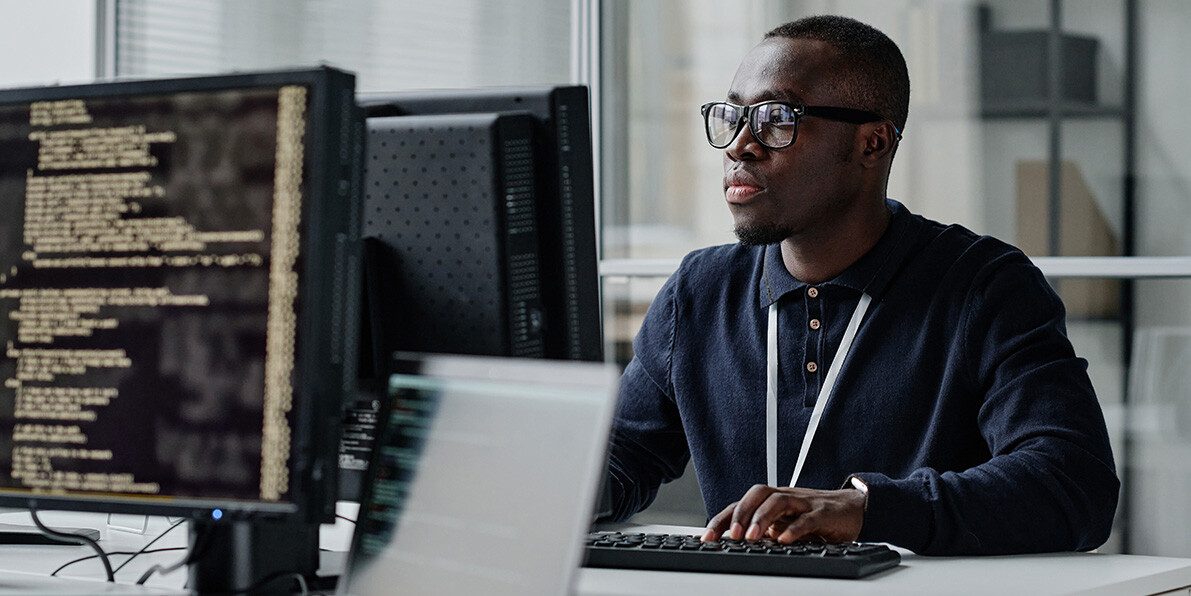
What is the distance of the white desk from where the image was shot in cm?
108

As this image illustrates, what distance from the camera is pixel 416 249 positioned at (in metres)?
1.22

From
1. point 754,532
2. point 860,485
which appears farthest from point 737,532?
point 860,485

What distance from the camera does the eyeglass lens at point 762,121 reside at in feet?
6.12

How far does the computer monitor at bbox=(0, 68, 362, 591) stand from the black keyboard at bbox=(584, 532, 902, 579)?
32 centimetres

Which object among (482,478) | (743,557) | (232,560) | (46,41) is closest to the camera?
(482,478)

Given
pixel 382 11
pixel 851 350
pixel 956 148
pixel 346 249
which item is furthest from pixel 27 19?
pixel 346 249

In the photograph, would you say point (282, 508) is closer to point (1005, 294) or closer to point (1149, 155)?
point (1005, 294)

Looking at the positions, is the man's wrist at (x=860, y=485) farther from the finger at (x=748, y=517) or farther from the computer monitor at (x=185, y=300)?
the computer monitor at (x=185, y=300)

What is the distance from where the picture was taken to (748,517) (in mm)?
1255

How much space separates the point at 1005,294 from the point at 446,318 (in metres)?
0.85

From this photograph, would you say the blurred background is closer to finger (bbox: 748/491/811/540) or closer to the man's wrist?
the man's wrist

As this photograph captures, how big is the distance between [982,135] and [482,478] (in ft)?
8.43

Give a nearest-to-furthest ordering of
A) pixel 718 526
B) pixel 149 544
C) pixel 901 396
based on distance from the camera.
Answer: pixel 718 526
pixel 149 544
pixel 901 396

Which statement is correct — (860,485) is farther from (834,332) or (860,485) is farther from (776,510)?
(834,332)
